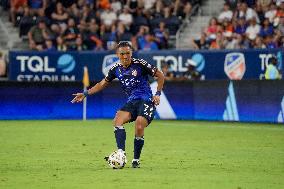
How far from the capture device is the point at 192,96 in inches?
1050

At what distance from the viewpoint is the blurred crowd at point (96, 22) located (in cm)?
3069

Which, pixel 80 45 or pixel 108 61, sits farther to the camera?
pixel 80 45

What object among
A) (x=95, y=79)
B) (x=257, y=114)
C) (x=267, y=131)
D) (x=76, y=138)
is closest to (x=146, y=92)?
(x=76, y=138)

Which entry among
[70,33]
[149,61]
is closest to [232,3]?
[149,61]

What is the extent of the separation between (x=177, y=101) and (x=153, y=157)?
1169cm

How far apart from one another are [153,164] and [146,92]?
121 centimetres

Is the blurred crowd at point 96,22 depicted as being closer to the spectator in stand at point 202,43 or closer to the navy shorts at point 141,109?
the spectator in stand at point 202,43

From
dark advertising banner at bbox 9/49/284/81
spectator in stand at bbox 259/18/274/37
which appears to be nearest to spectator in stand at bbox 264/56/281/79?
dark advertising banner at bbox 9/49/284/81

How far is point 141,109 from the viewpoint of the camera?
13.5 meters

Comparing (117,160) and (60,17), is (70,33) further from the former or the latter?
(117,160)

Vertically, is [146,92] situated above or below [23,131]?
above

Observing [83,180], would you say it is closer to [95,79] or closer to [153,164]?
[153,164]

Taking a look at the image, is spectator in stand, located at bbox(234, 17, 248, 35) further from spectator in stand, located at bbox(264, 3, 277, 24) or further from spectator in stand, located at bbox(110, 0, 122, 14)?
spectator in stand, located at bbox(110, 0, 122, 14)

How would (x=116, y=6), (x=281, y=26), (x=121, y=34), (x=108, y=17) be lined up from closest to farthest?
1. (x=281, y=26)
2. (x=121, y=34)
3. (x=108, y=17)
4. (x=116, y=6)
